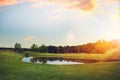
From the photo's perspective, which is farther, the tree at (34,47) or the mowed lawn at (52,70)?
the tree at (34,47)

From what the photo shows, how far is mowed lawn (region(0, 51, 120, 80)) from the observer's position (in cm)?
448

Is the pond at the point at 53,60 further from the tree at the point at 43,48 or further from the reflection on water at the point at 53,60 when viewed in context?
the tree at the point at 43,48

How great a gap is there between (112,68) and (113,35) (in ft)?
1.59

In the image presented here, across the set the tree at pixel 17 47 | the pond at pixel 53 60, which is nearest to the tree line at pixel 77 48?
the tree at pixel 17 47

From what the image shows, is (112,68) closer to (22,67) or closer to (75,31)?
(75,31)

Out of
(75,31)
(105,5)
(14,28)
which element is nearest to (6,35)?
(14,28)

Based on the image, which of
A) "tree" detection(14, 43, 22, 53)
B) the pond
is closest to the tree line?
"tree" detection(14, 43, 22, 53)

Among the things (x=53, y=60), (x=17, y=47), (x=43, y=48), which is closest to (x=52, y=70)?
(x=53, y=60)

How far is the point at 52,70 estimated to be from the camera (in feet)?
15.0

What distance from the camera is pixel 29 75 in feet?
14.7

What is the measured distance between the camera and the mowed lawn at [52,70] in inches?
177

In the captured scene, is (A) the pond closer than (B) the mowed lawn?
No

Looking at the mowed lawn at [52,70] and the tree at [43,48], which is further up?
the tree at [43,48]

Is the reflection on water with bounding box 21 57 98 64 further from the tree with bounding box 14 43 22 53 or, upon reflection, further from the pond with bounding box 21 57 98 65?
the tree with bounding box 14 43 22 53
